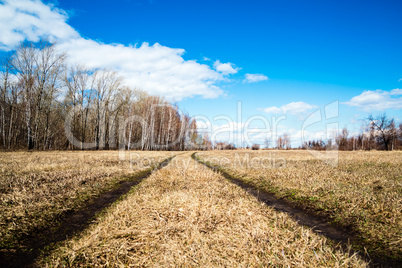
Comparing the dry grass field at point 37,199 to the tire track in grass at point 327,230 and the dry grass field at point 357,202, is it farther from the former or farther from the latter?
the dry grass field at point 357,202

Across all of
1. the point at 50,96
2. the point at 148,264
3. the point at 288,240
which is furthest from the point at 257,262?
the point at 50,96

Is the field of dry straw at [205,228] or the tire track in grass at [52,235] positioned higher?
the field of dry straw at [205,228]

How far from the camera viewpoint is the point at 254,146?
260ft

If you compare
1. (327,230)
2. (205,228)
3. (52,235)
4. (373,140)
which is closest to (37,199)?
(52,235)

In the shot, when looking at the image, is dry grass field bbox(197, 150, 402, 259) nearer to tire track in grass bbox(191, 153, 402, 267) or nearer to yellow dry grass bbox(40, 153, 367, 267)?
tire track in grass bbox(191, 153, 402, 267)

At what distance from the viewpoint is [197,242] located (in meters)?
3.23

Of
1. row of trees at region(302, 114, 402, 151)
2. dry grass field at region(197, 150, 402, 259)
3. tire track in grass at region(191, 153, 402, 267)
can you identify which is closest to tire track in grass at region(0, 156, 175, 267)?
tire track in grass at region(191, 153, 402, 267)

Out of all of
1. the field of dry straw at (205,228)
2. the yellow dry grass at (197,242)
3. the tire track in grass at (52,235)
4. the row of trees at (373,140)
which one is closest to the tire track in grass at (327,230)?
the field of dry straw at (205,228)

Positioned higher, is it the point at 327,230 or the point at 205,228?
the point at 205,228

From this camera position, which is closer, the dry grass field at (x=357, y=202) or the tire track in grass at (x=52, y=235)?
the tire track in grass at (x=52, y=235)

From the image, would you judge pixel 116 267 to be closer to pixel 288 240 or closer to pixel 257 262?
pixel 257 262

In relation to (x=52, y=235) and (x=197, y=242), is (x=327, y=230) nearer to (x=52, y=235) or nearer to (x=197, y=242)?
(x=197, y=242)

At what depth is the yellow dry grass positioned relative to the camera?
2.80 metres

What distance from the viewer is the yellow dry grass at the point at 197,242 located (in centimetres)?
280
